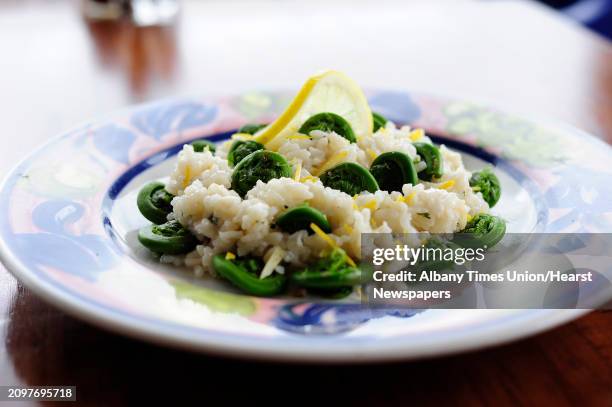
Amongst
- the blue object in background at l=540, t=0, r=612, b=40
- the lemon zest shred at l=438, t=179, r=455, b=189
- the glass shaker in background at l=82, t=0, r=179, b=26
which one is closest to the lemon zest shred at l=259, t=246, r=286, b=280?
the lemon zest shred at l=438, t=179, r=455, b=189

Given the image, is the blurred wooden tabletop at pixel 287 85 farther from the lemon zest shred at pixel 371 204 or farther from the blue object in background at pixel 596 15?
the blue object in background at pixel 596 15

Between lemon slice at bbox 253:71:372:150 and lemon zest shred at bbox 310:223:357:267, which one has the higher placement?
lemon slice at bbox 253:71:372:150

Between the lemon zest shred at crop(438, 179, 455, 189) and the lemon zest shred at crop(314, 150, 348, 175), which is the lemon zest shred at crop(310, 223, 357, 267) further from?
the lemon zest shred at crop(438, 179, 455, 189)

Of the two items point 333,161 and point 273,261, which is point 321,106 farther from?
point 273,261

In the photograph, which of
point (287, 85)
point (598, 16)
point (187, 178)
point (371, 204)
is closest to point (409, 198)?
point (371, 204)

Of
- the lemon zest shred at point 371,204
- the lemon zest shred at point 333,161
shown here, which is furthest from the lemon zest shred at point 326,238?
the lemon zest shred at point 333,161

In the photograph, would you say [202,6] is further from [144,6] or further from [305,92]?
[305,92]
